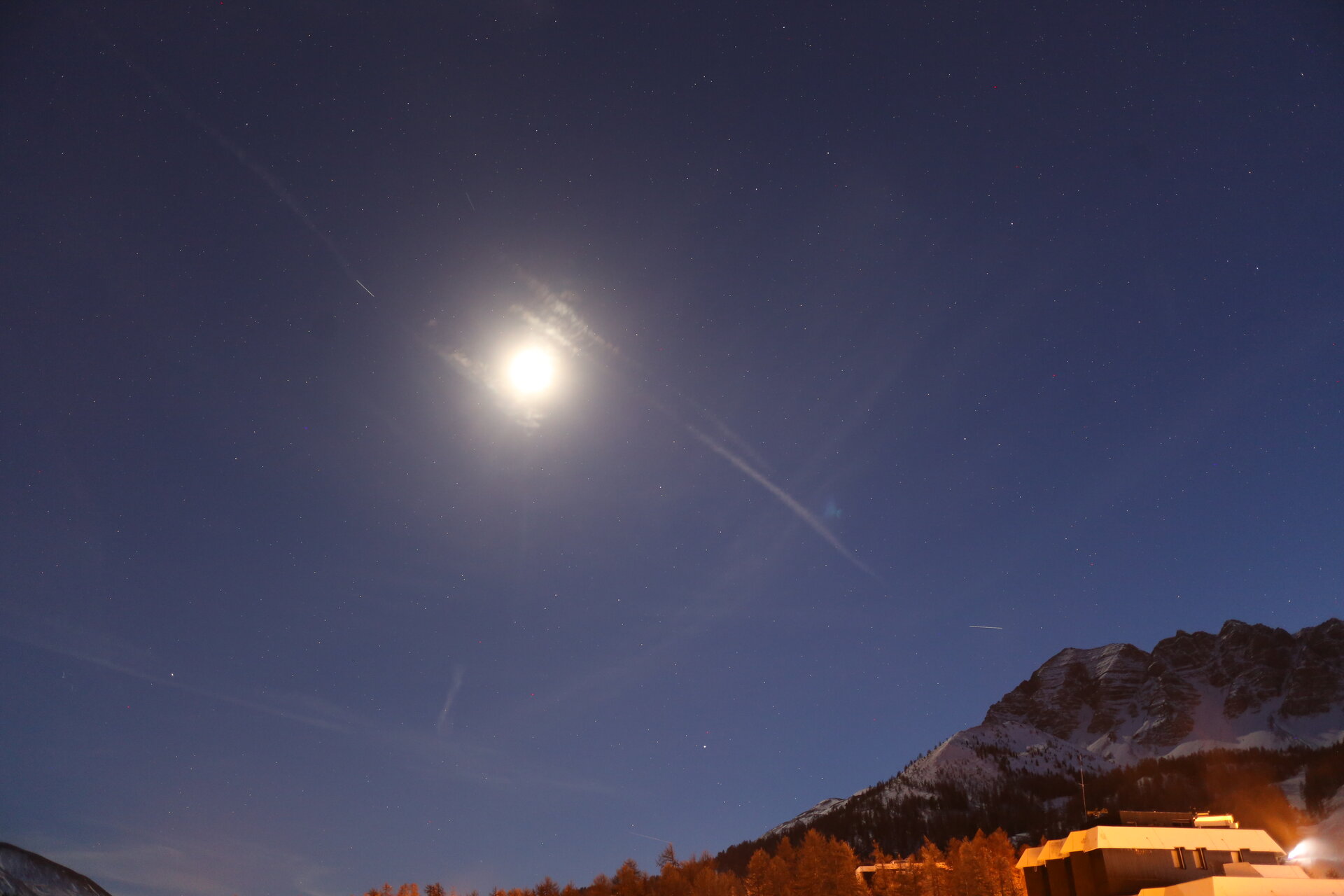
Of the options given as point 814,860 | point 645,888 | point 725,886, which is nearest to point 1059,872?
point 814,860

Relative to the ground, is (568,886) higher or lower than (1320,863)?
lower

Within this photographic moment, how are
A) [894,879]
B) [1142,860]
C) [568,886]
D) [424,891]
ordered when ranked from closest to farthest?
1. [1142,860]
2. [894,879]
3. [424,891]
4. [568,886]

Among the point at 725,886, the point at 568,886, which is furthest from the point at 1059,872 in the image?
the point at 568,886

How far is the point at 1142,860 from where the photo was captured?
71688 mm

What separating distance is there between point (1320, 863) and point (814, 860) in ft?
548

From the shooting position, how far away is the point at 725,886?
11762cm

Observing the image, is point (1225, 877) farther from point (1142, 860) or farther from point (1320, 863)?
point (1320, 863)

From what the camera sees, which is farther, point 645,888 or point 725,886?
point 645,888

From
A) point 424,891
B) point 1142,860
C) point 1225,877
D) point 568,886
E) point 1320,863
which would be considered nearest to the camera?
point 1225,877

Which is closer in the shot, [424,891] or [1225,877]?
[1225,877]

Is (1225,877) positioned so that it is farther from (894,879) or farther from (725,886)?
(725,886)

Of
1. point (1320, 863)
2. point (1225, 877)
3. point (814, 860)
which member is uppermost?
point (1320, 863)

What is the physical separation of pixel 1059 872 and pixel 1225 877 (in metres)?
23.4

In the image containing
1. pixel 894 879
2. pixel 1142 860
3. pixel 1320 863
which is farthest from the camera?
pixel 1320 863
